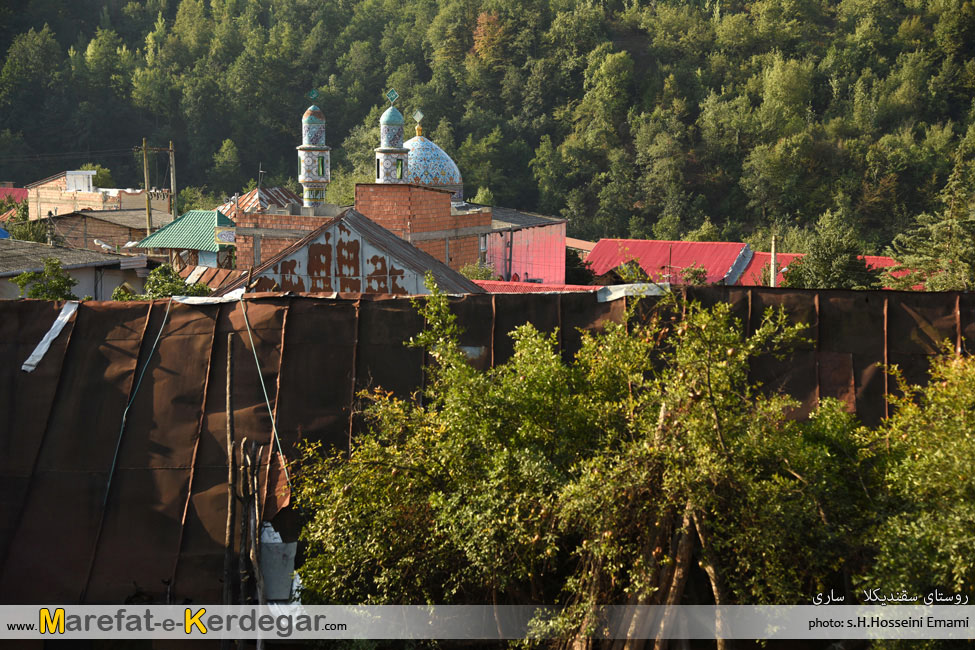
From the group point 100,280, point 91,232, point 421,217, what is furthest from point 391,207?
point 91,232

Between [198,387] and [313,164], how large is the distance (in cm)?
2196

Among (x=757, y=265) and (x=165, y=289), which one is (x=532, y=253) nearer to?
(x=757, y=265)

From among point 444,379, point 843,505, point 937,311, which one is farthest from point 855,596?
point 937,311

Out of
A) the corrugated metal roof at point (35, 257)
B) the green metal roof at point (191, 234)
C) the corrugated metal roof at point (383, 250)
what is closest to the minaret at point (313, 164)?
the green metal roof at point (191, 234)

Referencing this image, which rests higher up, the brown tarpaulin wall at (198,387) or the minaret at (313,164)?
the minaret at (313,164)

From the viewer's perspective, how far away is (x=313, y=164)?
28.2 meters

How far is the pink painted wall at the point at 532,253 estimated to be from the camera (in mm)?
28891

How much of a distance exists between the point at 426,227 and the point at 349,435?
13.2 metres

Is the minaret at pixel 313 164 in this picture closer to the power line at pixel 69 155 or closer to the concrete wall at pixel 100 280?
the concrete wall at pixel 100 280

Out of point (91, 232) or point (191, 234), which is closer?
point (191, 234)

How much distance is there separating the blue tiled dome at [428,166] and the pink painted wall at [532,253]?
4.22 m

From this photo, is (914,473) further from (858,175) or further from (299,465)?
(858,175)

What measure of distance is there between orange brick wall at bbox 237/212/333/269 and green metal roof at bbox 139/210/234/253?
10.6 m

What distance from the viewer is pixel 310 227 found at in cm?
1730
